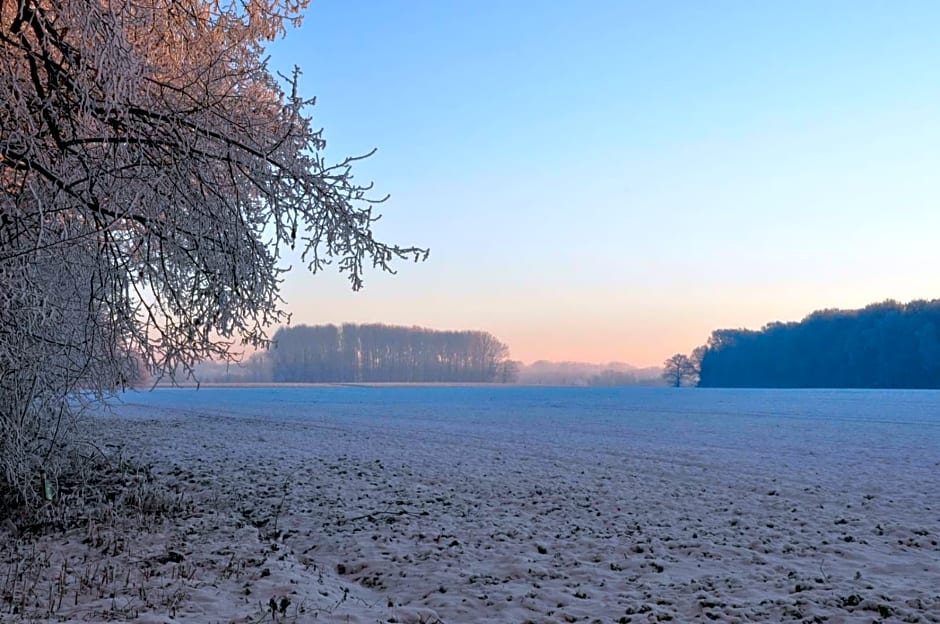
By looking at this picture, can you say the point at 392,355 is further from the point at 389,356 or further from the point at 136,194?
the point at 136,194

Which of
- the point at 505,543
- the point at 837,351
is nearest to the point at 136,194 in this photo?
the point at 505,543

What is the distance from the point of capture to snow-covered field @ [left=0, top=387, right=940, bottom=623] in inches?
248

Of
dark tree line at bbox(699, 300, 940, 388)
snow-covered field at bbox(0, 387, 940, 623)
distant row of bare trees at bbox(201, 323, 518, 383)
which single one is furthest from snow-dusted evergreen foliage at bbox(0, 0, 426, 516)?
distant row of bare trees at bbox(201, 323, 518, 383)

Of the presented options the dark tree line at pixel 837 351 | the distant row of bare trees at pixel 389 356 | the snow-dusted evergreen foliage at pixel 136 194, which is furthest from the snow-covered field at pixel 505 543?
the distant row of bare trees at pixel 389 356

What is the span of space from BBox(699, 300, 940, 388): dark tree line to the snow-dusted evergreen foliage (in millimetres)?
100786

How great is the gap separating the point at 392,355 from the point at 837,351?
9017cm

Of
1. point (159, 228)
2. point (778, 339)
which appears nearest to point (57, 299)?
point (159, 228)

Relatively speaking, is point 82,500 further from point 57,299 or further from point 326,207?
point 326,207

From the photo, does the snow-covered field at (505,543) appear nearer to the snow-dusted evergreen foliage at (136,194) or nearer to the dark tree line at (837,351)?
the snow-dusted evergreen foliage at (136,194)

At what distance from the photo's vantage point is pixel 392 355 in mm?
160250

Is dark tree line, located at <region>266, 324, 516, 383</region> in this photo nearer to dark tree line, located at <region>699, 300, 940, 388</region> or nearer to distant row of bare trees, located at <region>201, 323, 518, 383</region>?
distant row of bare trees, located at <region>201, 323, 518, 383</region>

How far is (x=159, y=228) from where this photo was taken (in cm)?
582

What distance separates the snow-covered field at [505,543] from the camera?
20.6 feet

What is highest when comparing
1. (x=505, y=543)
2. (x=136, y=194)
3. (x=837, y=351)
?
(x=837, y=351)
